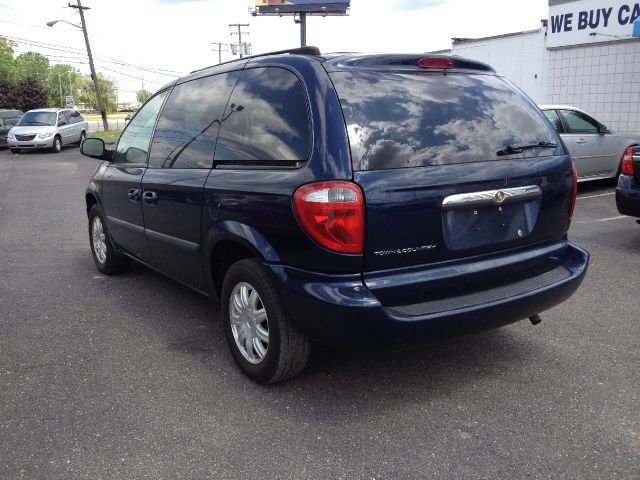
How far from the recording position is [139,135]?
15.7 ft

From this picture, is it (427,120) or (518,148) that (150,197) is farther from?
(518,148)

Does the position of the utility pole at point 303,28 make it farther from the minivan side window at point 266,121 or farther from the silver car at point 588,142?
the minivan side window at point 266,121

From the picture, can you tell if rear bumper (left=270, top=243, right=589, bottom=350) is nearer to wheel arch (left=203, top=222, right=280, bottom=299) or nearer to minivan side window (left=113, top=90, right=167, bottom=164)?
wheel arch (left=203, top=222, right=280, bottom=299)

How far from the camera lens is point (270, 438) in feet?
9.35

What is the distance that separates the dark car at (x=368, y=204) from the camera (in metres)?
2.78

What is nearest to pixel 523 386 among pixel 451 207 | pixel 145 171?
pixel 451 207

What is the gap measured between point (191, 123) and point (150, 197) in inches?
25.5

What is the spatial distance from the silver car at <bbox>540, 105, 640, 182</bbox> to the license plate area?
7.34 metres

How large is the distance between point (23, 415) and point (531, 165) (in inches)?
117

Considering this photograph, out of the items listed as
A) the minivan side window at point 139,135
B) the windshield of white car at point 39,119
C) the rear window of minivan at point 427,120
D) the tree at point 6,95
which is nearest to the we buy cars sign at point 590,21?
the rear window of minivan at point 427,120

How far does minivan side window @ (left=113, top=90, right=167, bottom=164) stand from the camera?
4.56 metres

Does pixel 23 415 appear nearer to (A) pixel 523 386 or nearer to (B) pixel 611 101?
(A) pixel 523 386

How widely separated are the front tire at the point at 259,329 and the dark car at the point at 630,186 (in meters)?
4.55

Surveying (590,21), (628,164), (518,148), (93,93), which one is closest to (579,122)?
(628,164)
